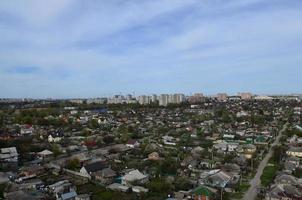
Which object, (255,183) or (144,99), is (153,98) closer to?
(144,99)

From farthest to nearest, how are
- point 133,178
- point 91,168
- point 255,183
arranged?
point 91,168 → point 255,183 → point 133,178

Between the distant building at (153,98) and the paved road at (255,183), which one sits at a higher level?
the distant building at (153,98)

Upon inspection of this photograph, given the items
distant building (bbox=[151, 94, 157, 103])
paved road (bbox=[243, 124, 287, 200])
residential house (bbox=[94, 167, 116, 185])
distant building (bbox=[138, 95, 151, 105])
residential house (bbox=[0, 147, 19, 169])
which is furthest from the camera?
distant building (bbox=[138, 95, 151, 105])

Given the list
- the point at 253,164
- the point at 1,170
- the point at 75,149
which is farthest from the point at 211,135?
the point at 1,170

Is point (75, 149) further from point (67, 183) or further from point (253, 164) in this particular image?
point (253, 164)

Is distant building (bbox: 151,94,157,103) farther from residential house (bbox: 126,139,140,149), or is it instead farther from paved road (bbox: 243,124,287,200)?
paved road (bbox: 243,124,287,200)

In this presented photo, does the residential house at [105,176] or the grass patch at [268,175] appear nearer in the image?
the grass patch at [268,175]

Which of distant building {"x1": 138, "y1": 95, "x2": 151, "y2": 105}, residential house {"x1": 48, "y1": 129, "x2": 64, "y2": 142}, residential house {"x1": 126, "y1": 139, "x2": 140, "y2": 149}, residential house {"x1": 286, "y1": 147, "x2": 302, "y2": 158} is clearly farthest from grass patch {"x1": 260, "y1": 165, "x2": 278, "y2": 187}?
distant building {"x1": 138, "y1": 95, "x2": 151, "y2": 105}

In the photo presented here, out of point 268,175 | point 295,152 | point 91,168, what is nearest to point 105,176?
point 91,168

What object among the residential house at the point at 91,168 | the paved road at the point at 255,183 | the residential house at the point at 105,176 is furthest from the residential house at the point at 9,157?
the paved road at the point at 255,183

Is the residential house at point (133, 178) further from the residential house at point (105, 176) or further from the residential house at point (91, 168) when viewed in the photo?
the residential house at point (91, 168)

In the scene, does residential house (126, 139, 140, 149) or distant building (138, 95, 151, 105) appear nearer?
residential house (126, 139, 140, 149)

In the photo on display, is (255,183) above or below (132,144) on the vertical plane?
below

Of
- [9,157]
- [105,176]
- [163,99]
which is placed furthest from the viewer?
[163,99]
